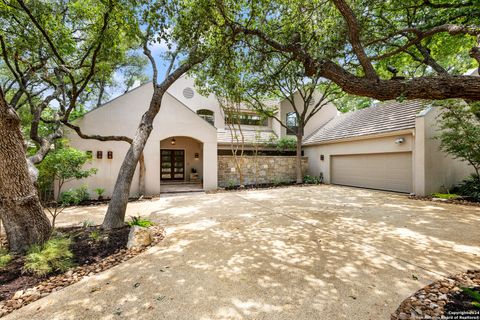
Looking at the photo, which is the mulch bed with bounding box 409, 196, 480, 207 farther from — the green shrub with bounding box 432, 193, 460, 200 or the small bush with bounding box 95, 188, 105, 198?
the small bush with bounding box 95, 188, 105, 198

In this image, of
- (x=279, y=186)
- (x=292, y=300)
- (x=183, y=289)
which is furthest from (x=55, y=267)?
(x=279, y=186)

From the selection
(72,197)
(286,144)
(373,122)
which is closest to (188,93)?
(286,144)

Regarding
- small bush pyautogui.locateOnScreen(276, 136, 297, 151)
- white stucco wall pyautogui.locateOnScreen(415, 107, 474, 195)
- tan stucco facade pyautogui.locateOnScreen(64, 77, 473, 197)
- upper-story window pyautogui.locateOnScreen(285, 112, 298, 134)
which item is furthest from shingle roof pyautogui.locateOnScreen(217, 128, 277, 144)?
white stucco wall pyautogui.locateOnScreen(415, 107, 474, 195)

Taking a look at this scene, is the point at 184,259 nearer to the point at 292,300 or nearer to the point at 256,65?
the point at 292,300

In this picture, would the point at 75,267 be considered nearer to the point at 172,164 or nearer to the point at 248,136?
the point at 172,164

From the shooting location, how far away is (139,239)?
4.33 metres

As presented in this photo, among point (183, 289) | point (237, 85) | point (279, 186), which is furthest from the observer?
point (279, 186)

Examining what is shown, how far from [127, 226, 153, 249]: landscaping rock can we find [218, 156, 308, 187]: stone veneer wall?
27.0ft

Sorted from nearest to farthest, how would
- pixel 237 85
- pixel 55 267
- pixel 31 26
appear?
pixel 55 267
pixel 31 26
pixel 237 85

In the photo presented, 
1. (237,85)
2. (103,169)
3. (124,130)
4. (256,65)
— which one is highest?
(237,85)

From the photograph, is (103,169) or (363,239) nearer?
(363,239)

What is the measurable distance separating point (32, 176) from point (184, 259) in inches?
132

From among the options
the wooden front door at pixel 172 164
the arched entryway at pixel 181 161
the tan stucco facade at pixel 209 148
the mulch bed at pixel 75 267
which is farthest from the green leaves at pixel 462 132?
the wooden front door at pixel 172 164

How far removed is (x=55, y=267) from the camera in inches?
132
